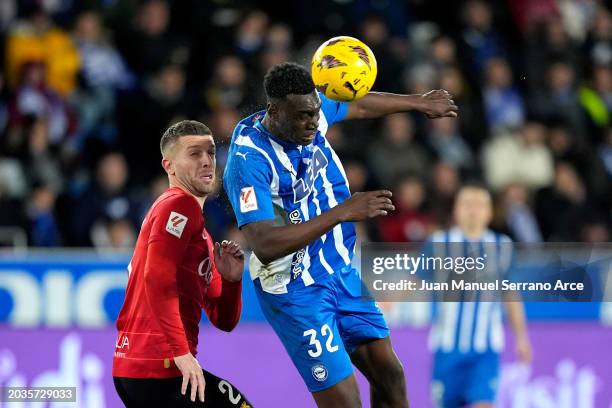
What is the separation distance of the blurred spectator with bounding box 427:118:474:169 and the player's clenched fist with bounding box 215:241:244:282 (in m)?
7.25

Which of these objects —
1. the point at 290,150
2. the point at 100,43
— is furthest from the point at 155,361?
the point at 100,43

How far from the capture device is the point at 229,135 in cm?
1152

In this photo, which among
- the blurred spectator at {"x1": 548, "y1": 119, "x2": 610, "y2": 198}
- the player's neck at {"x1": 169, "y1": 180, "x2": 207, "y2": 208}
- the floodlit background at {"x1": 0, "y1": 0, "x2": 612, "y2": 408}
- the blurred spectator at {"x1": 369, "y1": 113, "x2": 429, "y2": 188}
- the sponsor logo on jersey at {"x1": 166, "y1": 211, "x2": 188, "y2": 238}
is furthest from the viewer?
the blurred spectator at {"x1": 548, "y1": 119, "x2": 610, "y2": 198}

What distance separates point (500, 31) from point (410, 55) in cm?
185

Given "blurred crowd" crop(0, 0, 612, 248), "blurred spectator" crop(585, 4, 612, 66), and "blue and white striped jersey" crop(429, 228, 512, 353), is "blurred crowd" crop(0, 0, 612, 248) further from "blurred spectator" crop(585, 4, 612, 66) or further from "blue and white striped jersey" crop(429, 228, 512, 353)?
"blue and white striped jersey" crop(429, 228, 512, 353)

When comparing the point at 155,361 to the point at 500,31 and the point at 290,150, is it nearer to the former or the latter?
the point at 290,150

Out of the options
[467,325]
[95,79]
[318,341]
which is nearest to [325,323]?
[318,341]

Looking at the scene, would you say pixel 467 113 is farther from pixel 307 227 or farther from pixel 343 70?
pixel 307 227

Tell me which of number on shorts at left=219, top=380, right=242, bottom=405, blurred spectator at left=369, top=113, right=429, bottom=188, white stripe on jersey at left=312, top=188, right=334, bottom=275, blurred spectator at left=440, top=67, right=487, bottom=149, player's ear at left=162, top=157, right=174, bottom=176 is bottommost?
number on shorts at left=219, top=380, right=242, bottom=405

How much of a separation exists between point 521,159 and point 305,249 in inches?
291

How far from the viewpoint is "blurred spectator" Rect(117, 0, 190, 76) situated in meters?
Answer: 12.5

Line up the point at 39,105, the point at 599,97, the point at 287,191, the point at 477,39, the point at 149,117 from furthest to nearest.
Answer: the point at 477,39, the point at 599,97, the point at 149,117, the point at 39,105, the point at 287,191

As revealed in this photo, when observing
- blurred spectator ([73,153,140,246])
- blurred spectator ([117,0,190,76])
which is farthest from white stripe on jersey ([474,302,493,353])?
blurred spectator ([117,0,190,76])

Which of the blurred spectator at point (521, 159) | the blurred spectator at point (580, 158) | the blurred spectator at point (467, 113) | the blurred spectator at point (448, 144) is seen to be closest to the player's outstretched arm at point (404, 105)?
the blurred spectator at point (448, 144)
